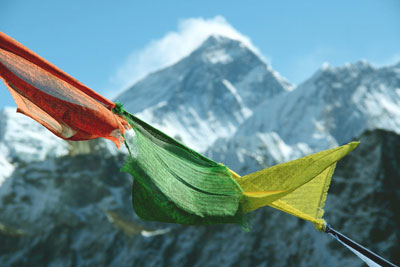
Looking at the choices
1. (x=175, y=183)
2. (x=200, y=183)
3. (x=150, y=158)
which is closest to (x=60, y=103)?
(x=150, y=158)

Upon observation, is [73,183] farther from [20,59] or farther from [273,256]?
[20,59]

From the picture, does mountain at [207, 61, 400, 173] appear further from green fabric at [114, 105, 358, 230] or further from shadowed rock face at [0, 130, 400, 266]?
green fabric at [114, 105, 358, 230]

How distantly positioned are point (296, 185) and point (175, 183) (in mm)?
1312

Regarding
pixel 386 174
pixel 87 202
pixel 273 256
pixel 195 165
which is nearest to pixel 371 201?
pixel 386 174

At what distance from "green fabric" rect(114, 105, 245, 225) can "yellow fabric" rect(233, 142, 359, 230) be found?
0.22m

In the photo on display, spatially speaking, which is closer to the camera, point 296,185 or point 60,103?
point 60,103

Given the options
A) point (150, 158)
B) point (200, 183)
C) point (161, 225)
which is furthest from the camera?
point (161, 225)

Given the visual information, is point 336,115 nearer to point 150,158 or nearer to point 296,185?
point 296,185

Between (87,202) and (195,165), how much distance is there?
76.4 metres

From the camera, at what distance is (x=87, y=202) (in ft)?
255

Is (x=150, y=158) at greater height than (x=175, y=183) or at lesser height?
greater

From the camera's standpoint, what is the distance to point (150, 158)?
177 inches

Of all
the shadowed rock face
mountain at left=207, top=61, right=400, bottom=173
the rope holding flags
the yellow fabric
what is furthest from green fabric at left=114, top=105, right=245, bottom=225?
mountain at left=207, top=61, right=400, bottom=173

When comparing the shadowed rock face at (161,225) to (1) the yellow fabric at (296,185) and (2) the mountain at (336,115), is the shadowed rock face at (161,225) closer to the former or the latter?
(1) the yellow fabric at (296,185)
